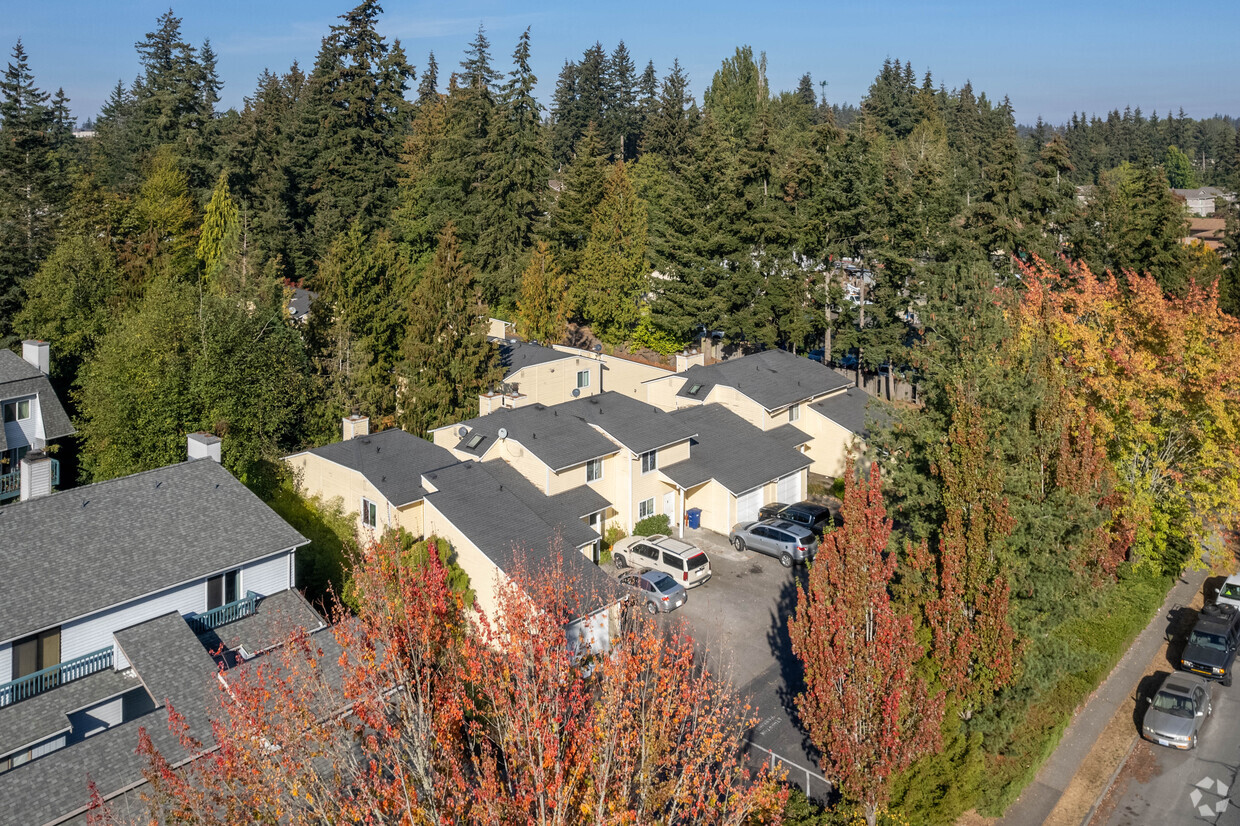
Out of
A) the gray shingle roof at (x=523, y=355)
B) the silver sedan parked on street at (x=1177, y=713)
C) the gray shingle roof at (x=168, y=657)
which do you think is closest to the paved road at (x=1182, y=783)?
the silver sedan parked on street at (x=1177, y=713)

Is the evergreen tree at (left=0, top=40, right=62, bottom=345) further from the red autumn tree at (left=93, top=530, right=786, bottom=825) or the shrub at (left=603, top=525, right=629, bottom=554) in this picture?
the red autumn tree at (left=93, top=530, right=786, bottom=825)

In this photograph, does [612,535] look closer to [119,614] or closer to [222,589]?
[222,589]

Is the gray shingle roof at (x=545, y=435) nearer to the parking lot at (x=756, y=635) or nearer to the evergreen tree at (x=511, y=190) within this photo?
the parking lot at (x=756, y=635)

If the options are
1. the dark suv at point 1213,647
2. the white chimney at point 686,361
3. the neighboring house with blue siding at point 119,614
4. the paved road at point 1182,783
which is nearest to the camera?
the neighboring house with blue siding at point 119,614

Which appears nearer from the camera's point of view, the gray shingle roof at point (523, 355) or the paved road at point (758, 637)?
the paved road at point (758, 637)

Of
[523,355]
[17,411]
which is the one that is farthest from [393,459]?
[17,411]

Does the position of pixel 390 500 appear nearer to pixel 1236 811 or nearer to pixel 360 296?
pixel 360 296

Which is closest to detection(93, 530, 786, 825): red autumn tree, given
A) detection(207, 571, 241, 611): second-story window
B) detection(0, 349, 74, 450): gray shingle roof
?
detection(207, 571, 241, 611): second-story window
